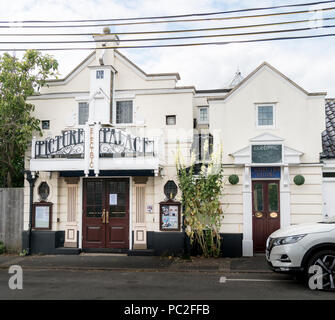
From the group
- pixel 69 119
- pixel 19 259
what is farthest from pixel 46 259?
pixel 69 119

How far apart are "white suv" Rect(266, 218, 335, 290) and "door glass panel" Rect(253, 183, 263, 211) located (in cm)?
395

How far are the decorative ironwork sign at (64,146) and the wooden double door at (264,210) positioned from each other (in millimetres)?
A: 5700

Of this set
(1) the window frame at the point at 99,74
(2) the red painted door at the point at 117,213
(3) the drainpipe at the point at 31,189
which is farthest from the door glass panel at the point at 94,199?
(1) the window frame at the point at 99,74

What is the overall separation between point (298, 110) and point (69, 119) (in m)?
7.67

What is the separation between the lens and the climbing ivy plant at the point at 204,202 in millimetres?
12258

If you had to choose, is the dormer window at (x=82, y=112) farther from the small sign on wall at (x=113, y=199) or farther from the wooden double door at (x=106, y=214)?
the small sign on wall at (x=113, y=199)

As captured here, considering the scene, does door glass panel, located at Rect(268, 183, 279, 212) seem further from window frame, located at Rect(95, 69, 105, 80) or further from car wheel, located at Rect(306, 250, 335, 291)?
window frame, located at Rect(95, 69, 105, 80)

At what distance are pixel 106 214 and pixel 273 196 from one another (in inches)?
216

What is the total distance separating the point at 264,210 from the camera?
1270cm

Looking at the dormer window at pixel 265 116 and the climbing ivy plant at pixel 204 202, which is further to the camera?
the dormer window at pixel 265 116

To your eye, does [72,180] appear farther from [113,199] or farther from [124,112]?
[124,112]

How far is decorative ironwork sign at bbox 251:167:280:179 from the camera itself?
1268 centimetres

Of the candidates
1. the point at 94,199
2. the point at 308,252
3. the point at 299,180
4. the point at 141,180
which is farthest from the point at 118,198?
the point at 308,252
